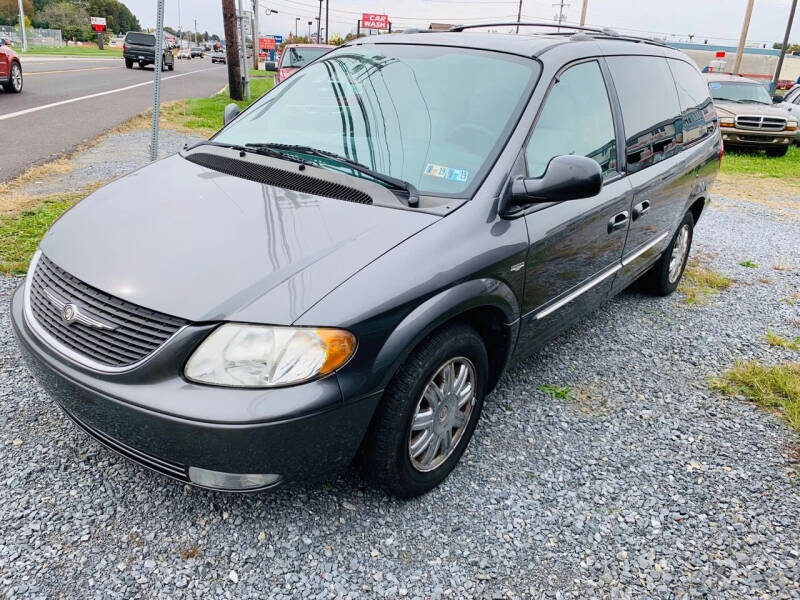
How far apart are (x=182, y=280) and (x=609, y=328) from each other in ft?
10.6

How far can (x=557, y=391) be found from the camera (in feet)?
11.4

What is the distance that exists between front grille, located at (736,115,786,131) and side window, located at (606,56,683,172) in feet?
33.0

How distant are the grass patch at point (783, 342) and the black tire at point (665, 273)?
811 millimetres

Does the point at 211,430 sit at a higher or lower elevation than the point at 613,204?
lower

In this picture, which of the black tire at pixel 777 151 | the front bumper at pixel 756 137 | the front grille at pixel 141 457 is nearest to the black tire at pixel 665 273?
the front grille at pixel 141 457

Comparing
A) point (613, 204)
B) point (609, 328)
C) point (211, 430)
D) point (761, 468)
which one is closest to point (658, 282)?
point (609, 328)

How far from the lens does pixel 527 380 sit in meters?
3.57

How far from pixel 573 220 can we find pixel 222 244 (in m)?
1.66

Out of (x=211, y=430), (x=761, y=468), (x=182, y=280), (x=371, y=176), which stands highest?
(x=371, y=176)

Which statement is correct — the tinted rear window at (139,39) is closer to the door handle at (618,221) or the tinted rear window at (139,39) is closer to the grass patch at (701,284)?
the grass patch at (701,284)

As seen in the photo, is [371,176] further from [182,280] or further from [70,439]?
[70,439]

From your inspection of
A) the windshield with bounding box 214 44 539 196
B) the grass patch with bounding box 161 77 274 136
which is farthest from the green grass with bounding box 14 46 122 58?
the windshield with bounding box 214 44 539 196

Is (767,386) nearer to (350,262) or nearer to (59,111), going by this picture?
(350,262)

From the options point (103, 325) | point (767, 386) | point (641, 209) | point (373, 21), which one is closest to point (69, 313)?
point (103, 325)
